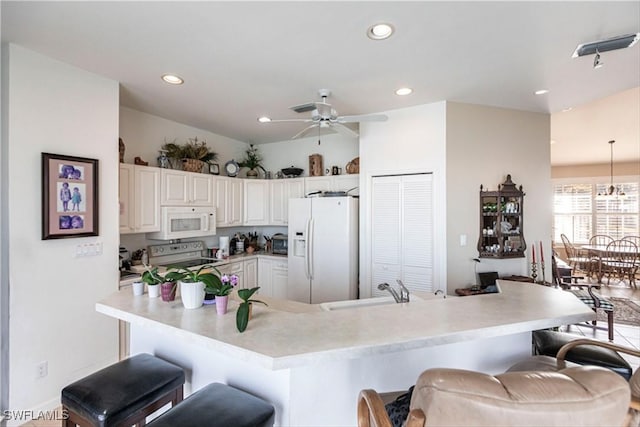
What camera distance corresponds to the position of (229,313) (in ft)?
5.08

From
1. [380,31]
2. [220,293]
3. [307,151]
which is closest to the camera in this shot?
[220,293]

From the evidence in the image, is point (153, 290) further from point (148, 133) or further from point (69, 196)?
point (148, 133)

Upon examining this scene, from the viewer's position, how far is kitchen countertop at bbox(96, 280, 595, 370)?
46.2 inches

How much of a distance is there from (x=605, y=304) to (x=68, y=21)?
215 inches

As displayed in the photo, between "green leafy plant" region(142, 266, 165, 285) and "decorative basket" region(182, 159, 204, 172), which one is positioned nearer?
"green leafy plant" region(142, 266, 165, 285)

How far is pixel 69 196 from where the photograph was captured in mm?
2422

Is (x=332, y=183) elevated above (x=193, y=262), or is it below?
above

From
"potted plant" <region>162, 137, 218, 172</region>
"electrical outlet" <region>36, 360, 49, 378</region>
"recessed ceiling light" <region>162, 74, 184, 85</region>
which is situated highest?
"recessed ceiling light" <region>162, 74, 184, 85</region>

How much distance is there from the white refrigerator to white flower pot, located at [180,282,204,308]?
243cm

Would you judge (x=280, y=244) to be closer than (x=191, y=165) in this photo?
No

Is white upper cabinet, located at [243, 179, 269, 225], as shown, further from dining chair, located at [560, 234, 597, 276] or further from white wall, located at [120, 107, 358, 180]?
dining chair, located at [560, 234, 597, 276]

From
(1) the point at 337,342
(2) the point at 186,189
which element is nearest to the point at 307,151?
(2) the point at 186,189

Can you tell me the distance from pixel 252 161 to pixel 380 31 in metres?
3.61

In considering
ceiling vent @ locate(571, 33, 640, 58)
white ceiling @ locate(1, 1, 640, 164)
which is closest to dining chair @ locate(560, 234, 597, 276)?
white ceiling @ locate(1, 1, 640, 164)
